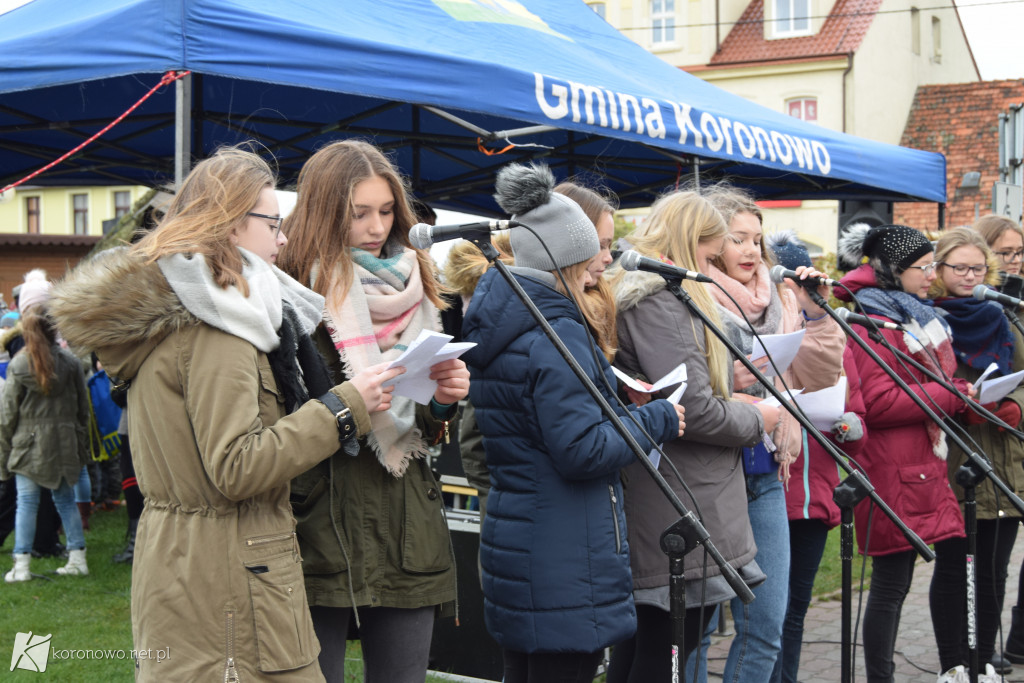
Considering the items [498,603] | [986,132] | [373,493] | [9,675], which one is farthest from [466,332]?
[986,132]

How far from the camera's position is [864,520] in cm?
396

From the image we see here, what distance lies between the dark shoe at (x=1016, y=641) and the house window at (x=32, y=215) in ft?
130

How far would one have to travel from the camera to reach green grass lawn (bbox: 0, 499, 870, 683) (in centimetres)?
477

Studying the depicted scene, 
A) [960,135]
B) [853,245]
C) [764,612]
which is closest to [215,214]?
[764,612]

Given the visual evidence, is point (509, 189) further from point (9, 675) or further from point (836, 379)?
point (9, 675)

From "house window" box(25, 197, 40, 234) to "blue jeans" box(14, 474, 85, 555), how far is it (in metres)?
35.1

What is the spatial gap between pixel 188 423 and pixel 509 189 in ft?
3.67

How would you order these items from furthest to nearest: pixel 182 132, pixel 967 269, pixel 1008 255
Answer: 1. pixel 1008 255
2. pixel 967 269
3. pixel 182 132

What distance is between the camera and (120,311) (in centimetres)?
207

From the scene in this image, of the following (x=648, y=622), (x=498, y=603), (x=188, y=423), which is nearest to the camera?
(x=188, y=423)

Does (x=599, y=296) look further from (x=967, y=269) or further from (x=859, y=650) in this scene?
(x=859, y=650)

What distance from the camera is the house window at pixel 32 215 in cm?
3831

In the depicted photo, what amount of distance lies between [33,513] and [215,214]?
555 cm

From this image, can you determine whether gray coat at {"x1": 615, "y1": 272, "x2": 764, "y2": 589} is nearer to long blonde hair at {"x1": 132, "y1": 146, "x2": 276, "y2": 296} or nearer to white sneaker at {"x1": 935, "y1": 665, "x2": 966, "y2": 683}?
long blonde hair at {"x1": 132, "y1": 146, "x2": 276, "y2": 296}
